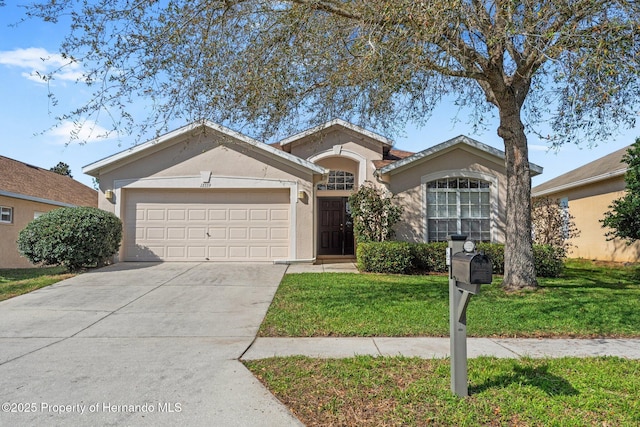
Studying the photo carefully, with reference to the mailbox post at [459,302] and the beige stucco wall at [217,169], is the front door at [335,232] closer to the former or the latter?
the beige stucco wall at [217,169]

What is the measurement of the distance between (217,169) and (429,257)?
7058 millimetres

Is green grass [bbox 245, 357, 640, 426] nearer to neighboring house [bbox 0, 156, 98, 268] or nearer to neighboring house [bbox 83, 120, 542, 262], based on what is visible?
neighboring house [bbox 83, 120, 542, 262]

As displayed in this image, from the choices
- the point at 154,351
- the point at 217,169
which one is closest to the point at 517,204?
the point at 154,351

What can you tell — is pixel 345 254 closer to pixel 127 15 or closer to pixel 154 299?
pixel 154 299

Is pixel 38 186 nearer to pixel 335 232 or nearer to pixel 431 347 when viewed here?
pixel 335 232

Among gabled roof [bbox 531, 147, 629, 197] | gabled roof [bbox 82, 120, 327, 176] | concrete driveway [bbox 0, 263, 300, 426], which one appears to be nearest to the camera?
concrete driveway [bbox 0, 263, 300, 426]

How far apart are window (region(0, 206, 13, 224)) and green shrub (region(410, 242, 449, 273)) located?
15375 mm

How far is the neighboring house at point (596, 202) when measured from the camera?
48.6ft

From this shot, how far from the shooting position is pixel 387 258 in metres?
11.3

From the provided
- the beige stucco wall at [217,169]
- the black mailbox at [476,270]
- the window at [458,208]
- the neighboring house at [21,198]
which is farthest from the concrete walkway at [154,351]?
the neighboring house at [21,198]

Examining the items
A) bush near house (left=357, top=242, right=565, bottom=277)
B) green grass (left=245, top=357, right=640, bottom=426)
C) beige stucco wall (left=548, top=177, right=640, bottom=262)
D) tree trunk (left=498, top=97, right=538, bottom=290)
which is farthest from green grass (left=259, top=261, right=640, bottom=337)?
beige stucco wall (left=548, top=177, right=640, bottom=262)

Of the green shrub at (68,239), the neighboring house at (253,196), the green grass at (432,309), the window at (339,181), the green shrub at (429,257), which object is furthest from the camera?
the window at (339,181)

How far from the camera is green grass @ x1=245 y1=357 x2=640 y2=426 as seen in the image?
3197 millimetres

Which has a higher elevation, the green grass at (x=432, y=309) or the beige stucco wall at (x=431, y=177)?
the beige stucco wall at (x=431, y=177)
